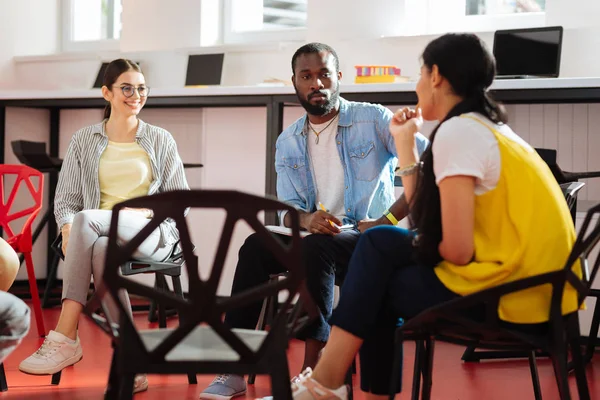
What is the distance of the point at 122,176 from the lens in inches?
120

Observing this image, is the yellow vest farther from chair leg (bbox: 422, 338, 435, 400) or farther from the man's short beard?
the man's short beard

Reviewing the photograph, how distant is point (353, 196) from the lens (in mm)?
2691

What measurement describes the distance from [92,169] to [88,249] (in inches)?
16.1

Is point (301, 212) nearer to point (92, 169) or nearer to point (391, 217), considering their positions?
point (391, 217)

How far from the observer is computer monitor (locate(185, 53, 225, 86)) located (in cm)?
460

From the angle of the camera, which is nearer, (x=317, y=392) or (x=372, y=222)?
(x=317, y=392)

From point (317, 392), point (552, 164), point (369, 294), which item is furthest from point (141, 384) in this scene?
point (552, 164)

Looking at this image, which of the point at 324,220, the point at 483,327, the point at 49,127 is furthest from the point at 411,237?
the point at 49,127

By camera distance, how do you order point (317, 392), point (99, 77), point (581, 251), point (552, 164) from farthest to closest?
1. point (99, 77)
2. point (552, 164)
3. point (317, 392)
4. point (581, 251)

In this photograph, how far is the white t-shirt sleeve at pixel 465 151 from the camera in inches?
65.7

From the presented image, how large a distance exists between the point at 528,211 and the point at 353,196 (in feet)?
3.47

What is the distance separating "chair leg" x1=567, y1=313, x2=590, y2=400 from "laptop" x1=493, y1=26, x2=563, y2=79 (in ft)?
6.62

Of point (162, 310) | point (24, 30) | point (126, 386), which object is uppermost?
point (24, 30)

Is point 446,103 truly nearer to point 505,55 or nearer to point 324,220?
point 324,220
